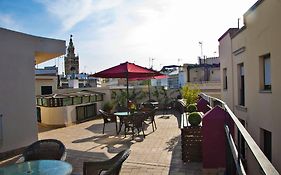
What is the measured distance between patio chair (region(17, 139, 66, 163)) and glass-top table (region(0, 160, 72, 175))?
2.14 ft

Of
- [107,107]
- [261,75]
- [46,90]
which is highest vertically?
[261,75]

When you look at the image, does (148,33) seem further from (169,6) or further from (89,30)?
(169,6)

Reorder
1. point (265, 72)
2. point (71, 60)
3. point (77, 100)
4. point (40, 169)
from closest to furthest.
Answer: point (40, 169), point (265, 72), point (77, 100), point (71, 60)

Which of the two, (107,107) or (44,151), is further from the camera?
(107,107)

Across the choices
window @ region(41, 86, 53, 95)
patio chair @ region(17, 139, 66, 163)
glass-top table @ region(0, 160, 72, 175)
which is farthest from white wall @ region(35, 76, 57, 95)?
glass-top table @ region(0, 160, 72, 175)

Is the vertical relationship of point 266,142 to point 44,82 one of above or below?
below

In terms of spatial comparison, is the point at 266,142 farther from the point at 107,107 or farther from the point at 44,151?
the point at 107,107

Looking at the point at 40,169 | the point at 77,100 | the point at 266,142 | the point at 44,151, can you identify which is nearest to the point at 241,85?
the point at 266,142

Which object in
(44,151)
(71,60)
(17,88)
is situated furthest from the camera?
(71,60)

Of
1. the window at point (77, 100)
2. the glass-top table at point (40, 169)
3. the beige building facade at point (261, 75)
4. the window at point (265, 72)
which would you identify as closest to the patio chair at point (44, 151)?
the glass-top table at point (40, 169)

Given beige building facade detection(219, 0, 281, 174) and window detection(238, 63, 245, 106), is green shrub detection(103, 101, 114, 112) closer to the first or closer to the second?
beige building facade detection(219, 0, 281, 174)

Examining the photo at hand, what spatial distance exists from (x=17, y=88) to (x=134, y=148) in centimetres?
343

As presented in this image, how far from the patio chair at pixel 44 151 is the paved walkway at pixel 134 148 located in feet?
4.31

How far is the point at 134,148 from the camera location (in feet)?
24.4
